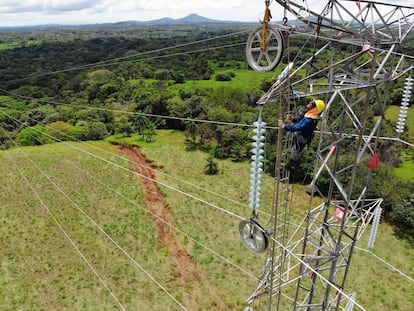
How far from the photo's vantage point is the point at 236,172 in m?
36.6

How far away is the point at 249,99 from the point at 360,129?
160 feet

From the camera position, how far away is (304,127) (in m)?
7.59

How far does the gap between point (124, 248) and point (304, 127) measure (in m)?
19.3

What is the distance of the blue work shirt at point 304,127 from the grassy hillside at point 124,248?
581cm

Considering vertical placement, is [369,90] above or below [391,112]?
above

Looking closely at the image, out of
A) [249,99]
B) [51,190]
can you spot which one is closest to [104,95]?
[249,99]

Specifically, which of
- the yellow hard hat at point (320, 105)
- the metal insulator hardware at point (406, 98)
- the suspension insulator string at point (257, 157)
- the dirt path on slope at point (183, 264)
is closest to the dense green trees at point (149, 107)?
the metal insulator hardware at point (406, 98)

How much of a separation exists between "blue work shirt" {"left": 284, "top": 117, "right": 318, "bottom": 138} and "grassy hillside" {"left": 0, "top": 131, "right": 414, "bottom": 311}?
5.81 metres

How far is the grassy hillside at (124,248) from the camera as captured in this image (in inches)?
759

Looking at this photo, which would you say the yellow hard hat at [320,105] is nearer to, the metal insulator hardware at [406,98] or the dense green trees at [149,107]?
the metal insulator hardware at [406,98]

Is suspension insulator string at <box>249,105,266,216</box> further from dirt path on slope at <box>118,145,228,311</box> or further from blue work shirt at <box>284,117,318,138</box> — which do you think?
dirt path on slope at <box>118,145,228,311</box>

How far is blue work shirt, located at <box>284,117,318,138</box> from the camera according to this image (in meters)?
7.46

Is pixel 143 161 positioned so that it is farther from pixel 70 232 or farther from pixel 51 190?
pixel 70 232

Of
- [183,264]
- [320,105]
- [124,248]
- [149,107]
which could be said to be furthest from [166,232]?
[149,107]
